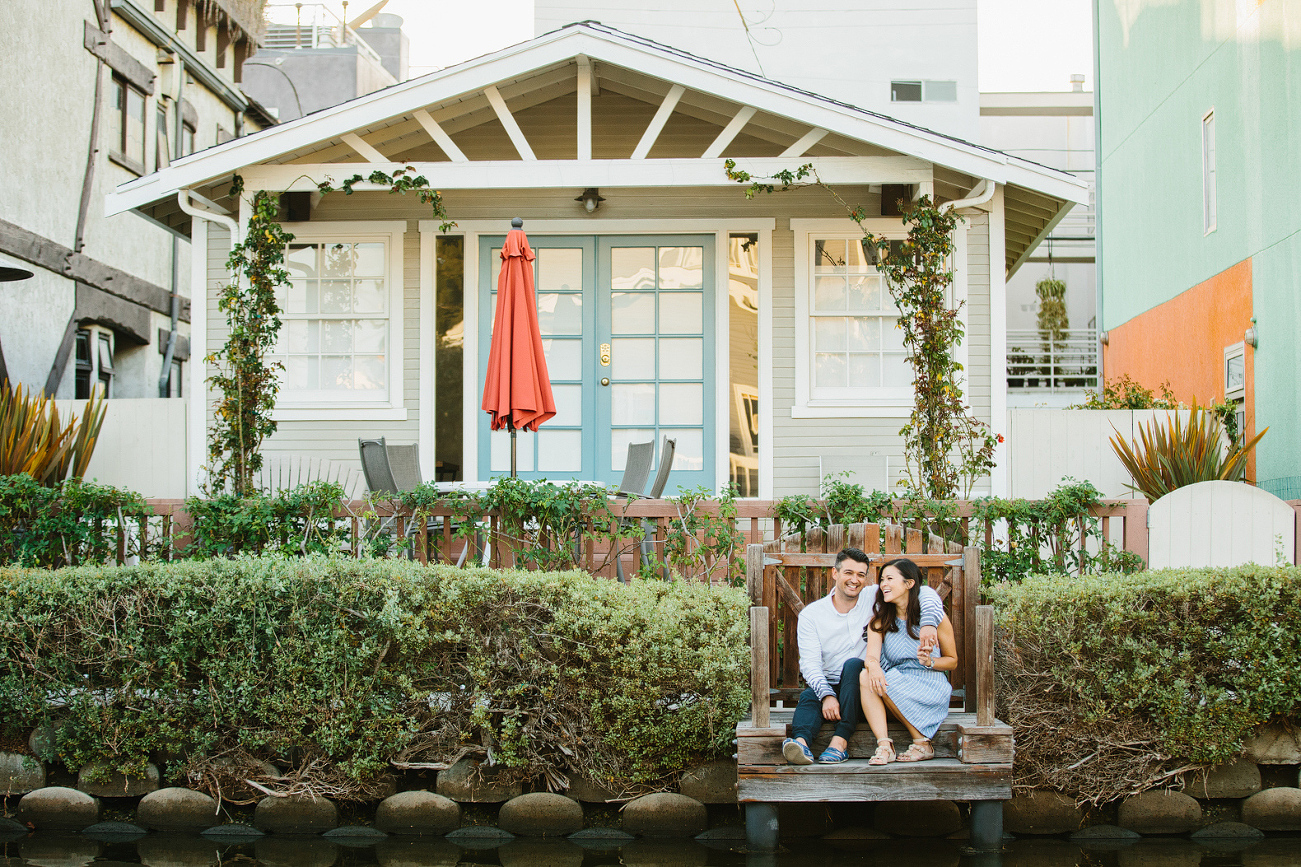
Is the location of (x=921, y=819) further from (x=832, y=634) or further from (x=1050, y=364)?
(x=1050, y=364)

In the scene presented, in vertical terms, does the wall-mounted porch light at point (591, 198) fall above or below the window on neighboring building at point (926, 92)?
below

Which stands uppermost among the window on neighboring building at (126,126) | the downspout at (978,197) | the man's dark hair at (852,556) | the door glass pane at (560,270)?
the window on neighboring building at (126,126)

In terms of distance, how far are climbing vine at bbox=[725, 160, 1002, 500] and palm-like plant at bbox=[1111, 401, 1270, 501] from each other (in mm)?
1157

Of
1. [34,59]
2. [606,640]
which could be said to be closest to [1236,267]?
[606,640]

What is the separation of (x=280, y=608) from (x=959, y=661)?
3.12 metres

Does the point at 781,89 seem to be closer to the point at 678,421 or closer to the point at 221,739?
the point at 678,421

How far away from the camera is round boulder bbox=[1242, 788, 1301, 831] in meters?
4.82

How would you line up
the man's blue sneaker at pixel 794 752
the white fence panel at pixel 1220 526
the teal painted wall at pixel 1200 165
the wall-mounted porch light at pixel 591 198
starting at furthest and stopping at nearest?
the teal painted wall at pixel 1200 165 → the wall-mounted porch light at pixel 591 198 → the white fence panel at pixel 1220 526 → the man's blue sneaker at pixel 794 752

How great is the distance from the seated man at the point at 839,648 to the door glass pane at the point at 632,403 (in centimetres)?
436

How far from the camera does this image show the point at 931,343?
25.1 feet

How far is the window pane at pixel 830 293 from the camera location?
8.95 metres

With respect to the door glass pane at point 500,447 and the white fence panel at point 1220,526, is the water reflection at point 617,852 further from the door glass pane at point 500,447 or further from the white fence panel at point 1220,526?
the door glass pane at point 500,447

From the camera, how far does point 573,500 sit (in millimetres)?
5852

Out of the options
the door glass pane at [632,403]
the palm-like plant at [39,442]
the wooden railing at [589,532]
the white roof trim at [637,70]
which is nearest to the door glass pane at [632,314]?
the door glass pane at [632,403]
